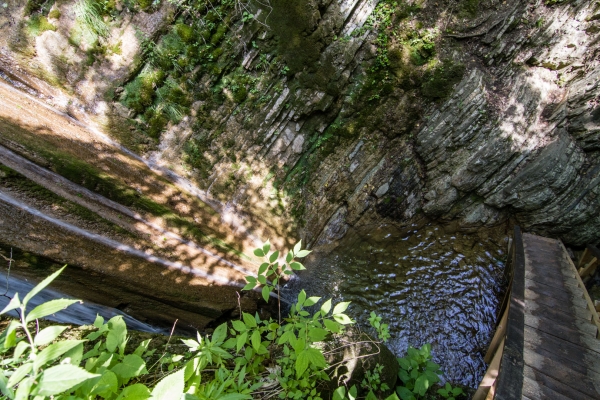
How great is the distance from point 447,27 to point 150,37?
6609mm

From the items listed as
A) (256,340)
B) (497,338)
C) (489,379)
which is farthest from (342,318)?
(497,338)

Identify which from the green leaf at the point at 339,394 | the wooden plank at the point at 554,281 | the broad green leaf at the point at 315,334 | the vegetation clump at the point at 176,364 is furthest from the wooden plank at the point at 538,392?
the broad green leaf at the point at 315,334

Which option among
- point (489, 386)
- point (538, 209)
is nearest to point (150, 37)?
point (489, 386)

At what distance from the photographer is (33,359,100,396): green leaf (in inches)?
34.5

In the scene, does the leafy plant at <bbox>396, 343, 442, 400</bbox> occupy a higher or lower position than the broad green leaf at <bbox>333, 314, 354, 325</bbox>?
lower

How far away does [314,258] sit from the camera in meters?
A: 6.94

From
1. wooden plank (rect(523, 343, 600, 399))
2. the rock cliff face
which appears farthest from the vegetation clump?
the rock cliff face

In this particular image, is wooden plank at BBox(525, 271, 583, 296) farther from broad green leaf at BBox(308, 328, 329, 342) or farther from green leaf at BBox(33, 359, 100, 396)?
green leaf at BBox(33, 359, 100, 396)

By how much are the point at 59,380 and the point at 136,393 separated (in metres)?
0.38

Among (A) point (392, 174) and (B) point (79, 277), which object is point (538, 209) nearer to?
(A) point (392, 174)

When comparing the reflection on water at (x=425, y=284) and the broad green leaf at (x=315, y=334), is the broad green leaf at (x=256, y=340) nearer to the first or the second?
the broad green leaf at (x=315, y=334)

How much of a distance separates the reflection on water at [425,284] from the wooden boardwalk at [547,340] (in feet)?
3.31

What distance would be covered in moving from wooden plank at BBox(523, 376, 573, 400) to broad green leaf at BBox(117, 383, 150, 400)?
4.03 metres

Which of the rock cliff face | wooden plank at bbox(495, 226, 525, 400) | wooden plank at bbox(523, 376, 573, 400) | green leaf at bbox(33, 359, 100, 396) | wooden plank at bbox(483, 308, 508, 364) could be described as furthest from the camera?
the rock cliff face
